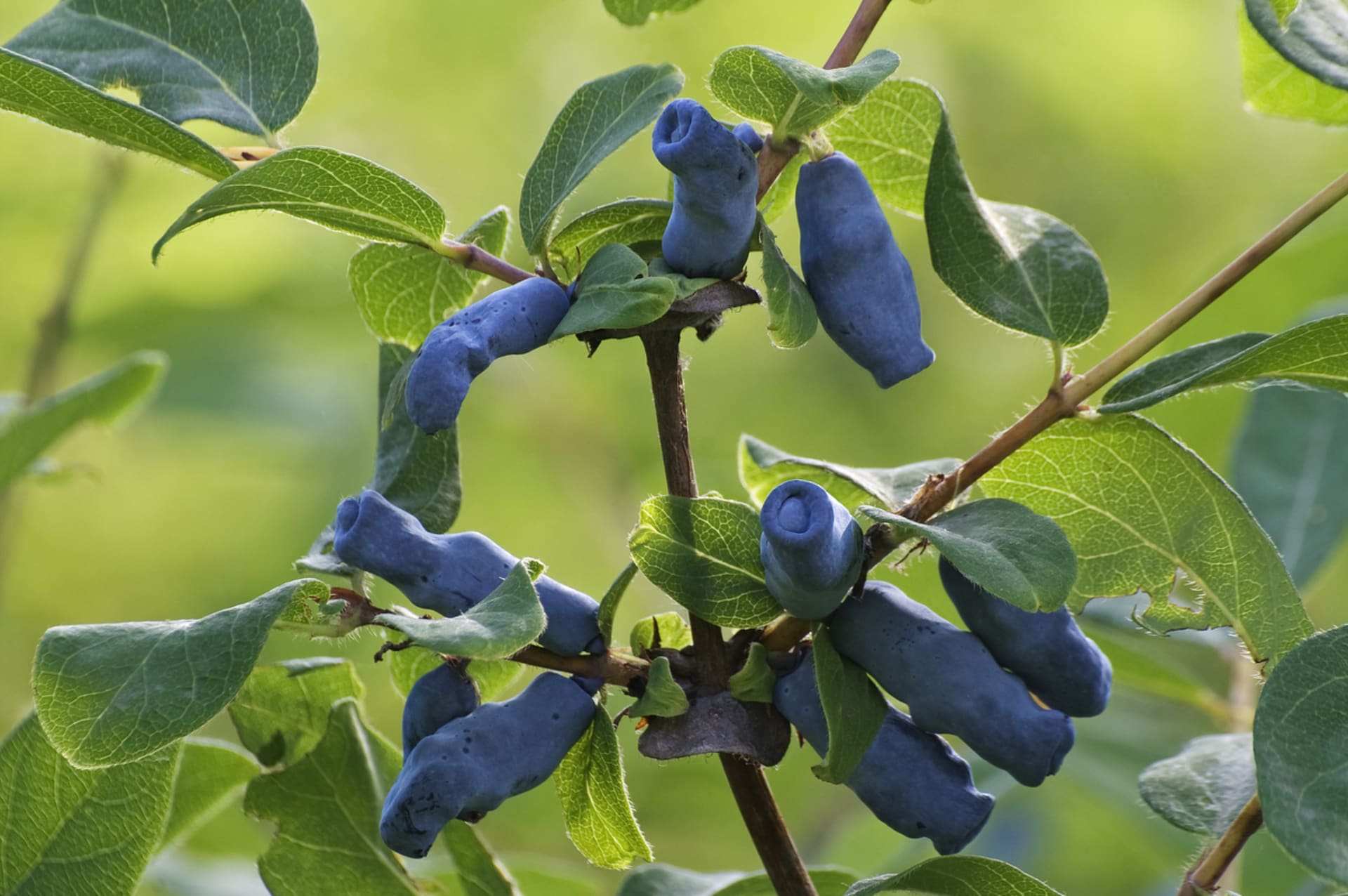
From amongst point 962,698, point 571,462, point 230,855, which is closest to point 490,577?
point 962,698

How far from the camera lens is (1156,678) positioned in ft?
4.43

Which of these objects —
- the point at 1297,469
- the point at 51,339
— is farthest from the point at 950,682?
the point at 51,339

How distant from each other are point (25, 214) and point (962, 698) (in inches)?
84.5

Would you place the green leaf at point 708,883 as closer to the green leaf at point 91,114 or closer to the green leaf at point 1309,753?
the green leaf at point 1309,753

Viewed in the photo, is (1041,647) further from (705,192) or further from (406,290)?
(406,290)

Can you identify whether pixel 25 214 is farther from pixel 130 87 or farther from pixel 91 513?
pixel 130 87

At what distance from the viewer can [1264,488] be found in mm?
1286

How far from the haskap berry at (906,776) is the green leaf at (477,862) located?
11.8 inches

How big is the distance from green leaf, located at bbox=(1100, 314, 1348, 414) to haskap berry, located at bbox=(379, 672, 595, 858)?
34cm

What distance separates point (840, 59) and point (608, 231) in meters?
0.17

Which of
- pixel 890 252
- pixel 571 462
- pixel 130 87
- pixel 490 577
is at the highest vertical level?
pixel 890 252

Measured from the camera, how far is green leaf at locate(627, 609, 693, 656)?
2.60 ft

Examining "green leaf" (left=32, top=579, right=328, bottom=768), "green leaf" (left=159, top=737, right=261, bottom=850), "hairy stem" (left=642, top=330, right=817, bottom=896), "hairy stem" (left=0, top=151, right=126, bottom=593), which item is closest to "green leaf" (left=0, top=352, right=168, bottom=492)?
"hairy stem" (left=0, top=151, right=126, bottom=593)

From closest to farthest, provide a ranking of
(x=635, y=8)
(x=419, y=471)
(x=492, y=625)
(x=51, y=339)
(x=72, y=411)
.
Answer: (x=492, y=625) < (x=419, y=471) < (x=635, y=8) < (x=72, y=411) < (x=51, y=339)
